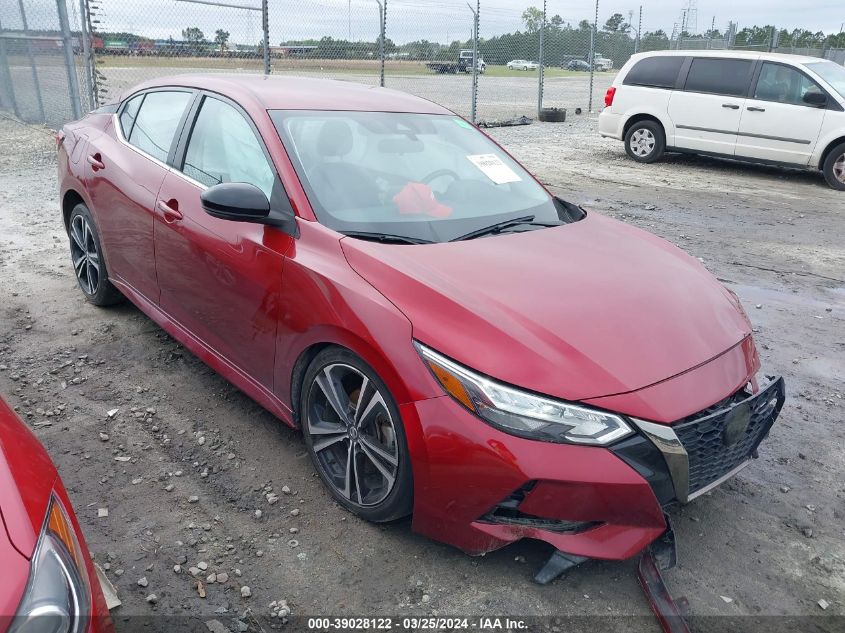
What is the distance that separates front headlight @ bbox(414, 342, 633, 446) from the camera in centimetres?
222

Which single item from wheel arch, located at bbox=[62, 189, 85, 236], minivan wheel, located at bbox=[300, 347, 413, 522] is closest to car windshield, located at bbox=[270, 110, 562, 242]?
minivan wheel, located at bbox=[300, 347, 413, 522]

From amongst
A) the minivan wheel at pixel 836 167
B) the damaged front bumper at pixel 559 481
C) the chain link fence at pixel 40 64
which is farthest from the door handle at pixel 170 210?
the minivan wheel at pixel 836 167

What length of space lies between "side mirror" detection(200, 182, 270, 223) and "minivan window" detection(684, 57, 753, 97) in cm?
970

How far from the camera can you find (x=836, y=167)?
997 centimetres

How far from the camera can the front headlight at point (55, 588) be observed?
1296 millimetres

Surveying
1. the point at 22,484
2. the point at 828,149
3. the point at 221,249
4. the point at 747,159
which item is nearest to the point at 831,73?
the point at 828,149

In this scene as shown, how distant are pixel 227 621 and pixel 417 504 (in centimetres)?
73

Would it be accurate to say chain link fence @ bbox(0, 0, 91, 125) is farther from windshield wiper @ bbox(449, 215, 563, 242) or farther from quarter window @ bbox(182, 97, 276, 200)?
windshield wiper @ bbox(449, 215, 563, 242)

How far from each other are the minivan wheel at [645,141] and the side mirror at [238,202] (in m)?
9.90

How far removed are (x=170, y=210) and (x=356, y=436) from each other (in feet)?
5.41

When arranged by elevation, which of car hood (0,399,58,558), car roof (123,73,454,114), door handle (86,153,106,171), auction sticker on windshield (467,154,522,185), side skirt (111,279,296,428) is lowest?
side skirt (111,279,296,428)

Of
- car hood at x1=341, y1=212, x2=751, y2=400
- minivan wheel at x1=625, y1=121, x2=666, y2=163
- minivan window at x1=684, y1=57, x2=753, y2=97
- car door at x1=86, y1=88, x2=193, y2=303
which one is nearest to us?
→ car hood at x1=341, y1=212, x2=751, y2=400

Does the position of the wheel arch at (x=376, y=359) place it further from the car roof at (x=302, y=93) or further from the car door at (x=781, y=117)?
the car door at (x=781, y=117)

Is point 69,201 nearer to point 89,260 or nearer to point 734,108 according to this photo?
point 89,260
